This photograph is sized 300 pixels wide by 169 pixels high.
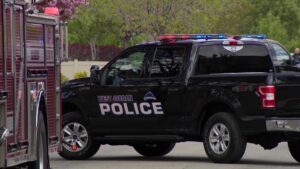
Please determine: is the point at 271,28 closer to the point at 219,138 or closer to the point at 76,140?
the point at 76,140

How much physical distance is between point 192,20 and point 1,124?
44338 millimetres

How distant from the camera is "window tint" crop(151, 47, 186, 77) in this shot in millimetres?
17297

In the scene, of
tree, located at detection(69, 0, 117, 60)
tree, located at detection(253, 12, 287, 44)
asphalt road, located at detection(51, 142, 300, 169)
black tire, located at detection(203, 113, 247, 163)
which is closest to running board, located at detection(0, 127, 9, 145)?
asphalt road, located at detection(51, 142, 300, 169)

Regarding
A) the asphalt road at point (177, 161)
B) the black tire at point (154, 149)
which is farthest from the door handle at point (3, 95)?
the black tire at point (154, 149)

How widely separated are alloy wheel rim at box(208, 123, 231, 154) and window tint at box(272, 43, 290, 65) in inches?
52.5

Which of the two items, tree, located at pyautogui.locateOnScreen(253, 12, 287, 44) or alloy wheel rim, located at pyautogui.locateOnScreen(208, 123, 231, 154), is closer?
alloy wheel rim, located at pyautogui.locateOnScreen(208, 123, 231, 154)

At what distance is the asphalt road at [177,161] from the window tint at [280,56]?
5.33ft

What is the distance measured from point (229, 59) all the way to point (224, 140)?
135 centimetres

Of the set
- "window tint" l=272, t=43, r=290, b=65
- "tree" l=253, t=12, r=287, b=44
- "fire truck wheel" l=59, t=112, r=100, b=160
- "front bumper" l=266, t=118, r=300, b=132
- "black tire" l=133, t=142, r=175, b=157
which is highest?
"tree" l=253, t=12, r=287, b=44

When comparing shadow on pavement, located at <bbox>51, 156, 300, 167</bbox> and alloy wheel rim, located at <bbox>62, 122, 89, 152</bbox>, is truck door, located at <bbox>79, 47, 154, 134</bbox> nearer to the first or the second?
alloy wheel rim, located at <bbox>62, 122, 89, 152</bbox>

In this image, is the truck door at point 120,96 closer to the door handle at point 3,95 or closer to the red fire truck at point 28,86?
the red fire truck at point 28,86

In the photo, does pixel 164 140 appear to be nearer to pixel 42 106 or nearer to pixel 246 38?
pixel 246 38

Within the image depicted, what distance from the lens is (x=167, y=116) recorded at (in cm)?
1723

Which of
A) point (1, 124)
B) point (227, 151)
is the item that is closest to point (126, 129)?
point (227, 151)
